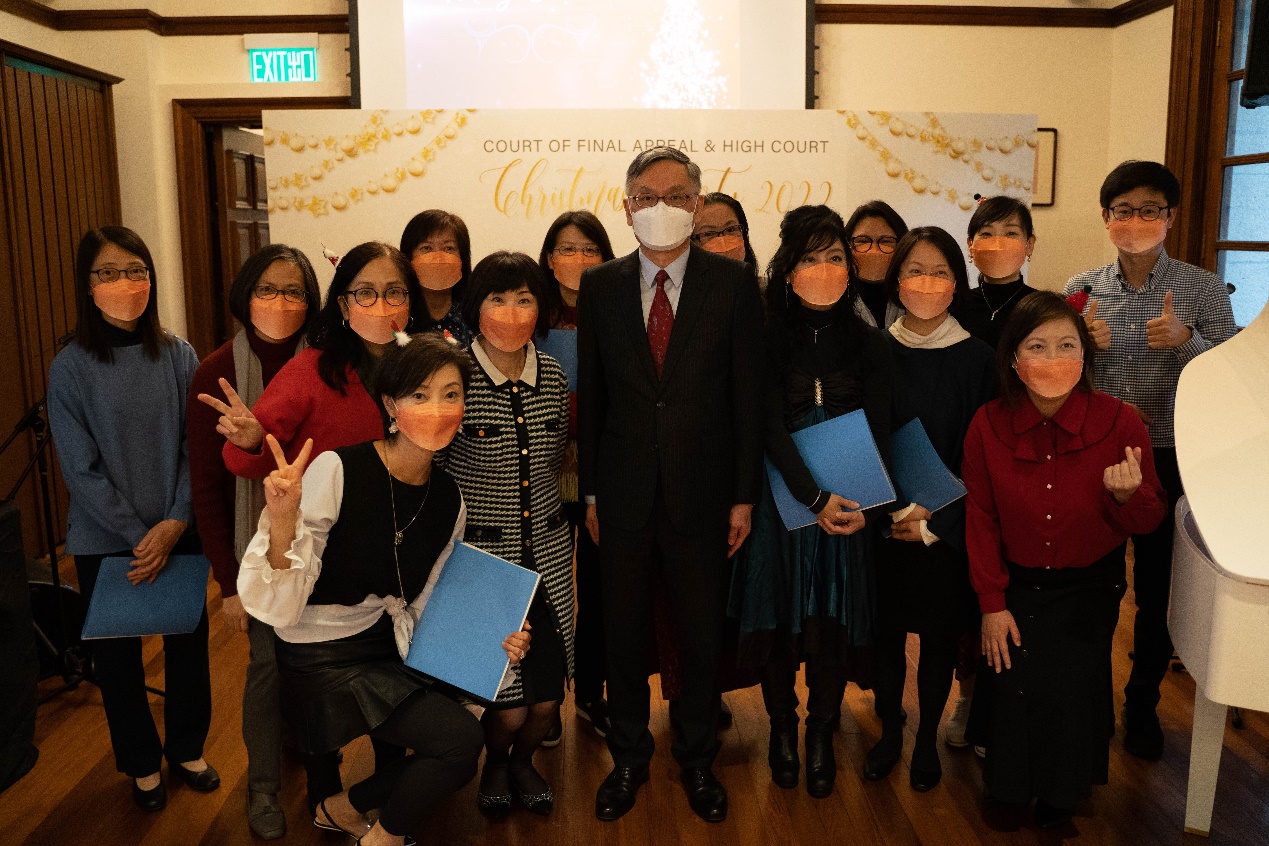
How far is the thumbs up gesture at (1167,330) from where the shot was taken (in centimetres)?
254

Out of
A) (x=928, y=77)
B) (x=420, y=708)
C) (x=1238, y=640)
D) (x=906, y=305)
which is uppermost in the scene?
(x=928, y=77)

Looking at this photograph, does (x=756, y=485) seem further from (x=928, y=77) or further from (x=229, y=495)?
(x=928, y=77)

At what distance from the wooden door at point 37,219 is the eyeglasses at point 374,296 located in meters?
2.81

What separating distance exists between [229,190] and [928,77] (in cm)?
392

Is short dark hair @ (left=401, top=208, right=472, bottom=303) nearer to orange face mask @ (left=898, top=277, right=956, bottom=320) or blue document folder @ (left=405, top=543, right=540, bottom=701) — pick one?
blue document folder @ (left=405, top=543, right=540, bottom=701)

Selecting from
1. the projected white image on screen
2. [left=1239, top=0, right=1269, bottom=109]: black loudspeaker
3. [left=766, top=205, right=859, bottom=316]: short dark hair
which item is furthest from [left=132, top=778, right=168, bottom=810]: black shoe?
the projected white image on screen

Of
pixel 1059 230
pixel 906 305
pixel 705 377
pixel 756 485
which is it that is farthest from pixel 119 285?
pixel 1059 230

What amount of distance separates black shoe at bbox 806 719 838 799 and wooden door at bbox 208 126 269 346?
4201 mm

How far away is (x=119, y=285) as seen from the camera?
228 cm

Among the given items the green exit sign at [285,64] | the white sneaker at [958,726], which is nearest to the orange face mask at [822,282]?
the white sneaker at [958,726]

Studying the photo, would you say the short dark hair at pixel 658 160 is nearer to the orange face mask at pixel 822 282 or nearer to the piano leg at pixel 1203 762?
the orange face mask at pixel 822 282

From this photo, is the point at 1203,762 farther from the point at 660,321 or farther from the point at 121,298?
the point at 121,298

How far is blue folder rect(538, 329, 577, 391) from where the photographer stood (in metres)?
2.63

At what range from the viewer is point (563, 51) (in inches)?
205
